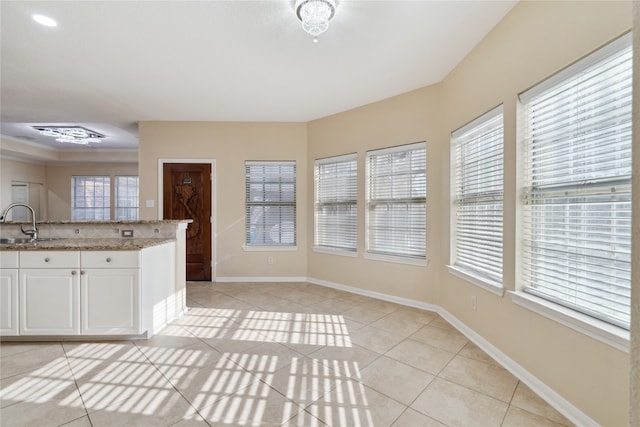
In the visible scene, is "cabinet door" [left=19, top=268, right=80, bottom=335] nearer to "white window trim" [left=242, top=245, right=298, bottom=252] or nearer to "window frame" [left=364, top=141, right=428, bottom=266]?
"white window trim" [left=242, top=245, right=298, bottom=252]

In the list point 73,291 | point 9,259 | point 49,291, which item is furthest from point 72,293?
point 9,259

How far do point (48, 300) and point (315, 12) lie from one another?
3.16 metres

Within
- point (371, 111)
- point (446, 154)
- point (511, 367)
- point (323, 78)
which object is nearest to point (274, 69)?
point (323, 78)

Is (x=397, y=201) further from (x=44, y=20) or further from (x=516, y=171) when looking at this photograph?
(x=44, y=20)

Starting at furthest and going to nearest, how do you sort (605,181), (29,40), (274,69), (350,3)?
(274,69) < (29,40) < (350,3) < (605,181)

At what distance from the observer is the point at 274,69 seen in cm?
309

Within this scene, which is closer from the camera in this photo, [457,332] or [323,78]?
[457,332]

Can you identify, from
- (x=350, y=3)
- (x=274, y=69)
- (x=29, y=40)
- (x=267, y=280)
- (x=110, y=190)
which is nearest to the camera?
(x=350, y=3)

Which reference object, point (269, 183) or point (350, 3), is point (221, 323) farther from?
point (350, 3)

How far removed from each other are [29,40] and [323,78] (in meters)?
2.63

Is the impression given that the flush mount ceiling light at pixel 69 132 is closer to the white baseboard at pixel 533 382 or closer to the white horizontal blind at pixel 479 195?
the white horizontal blind at pixel 479 195

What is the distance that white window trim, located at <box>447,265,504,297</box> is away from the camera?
2330 millimetres

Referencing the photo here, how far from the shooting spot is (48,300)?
99.8 inches

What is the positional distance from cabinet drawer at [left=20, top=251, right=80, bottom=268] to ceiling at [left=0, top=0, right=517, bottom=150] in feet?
5.96
